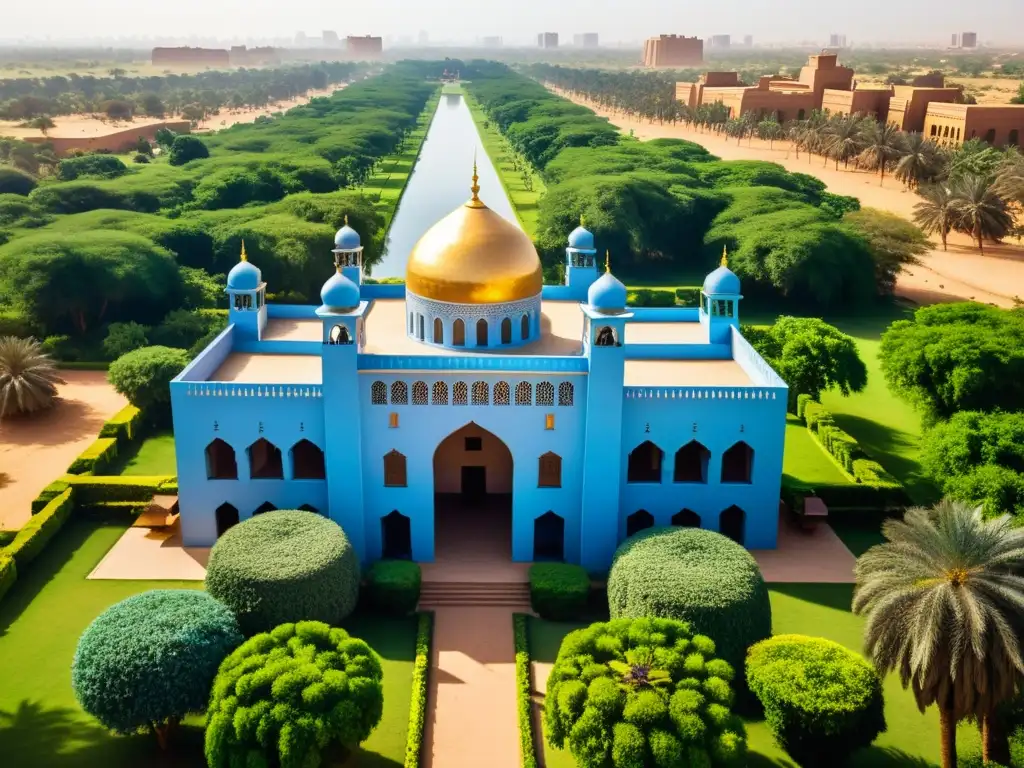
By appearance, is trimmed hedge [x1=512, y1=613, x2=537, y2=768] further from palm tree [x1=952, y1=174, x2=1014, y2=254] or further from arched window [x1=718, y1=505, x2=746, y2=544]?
palm tree [x1=952, y1=174, x2=1014, y2=254]

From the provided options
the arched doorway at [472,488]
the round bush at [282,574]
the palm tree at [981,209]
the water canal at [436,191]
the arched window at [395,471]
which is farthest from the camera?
the water canal at [436,191]

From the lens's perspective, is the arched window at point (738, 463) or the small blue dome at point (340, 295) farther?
the arched window at point (738, 463)

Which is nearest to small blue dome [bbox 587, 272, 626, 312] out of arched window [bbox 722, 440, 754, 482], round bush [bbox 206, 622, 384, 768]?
arched window [bbox 722, 440, 754, 482]

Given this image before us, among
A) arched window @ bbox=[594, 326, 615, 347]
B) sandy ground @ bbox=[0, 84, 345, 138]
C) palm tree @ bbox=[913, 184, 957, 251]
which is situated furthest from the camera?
sandy ground @ bbox=[0, 84, 345, 138]

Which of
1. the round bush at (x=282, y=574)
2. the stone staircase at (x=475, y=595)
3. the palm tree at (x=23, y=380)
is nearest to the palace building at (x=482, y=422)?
the stone staircase at (x=475, y=595)

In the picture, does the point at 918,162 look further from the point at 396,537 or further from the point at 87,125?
the point at 87,125

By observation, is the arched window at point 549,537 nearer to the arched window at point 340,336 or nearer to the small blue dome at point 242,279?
the arched window at point 340,336

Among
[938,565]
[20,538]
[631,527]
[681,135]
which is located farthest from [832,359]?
[681,135]
